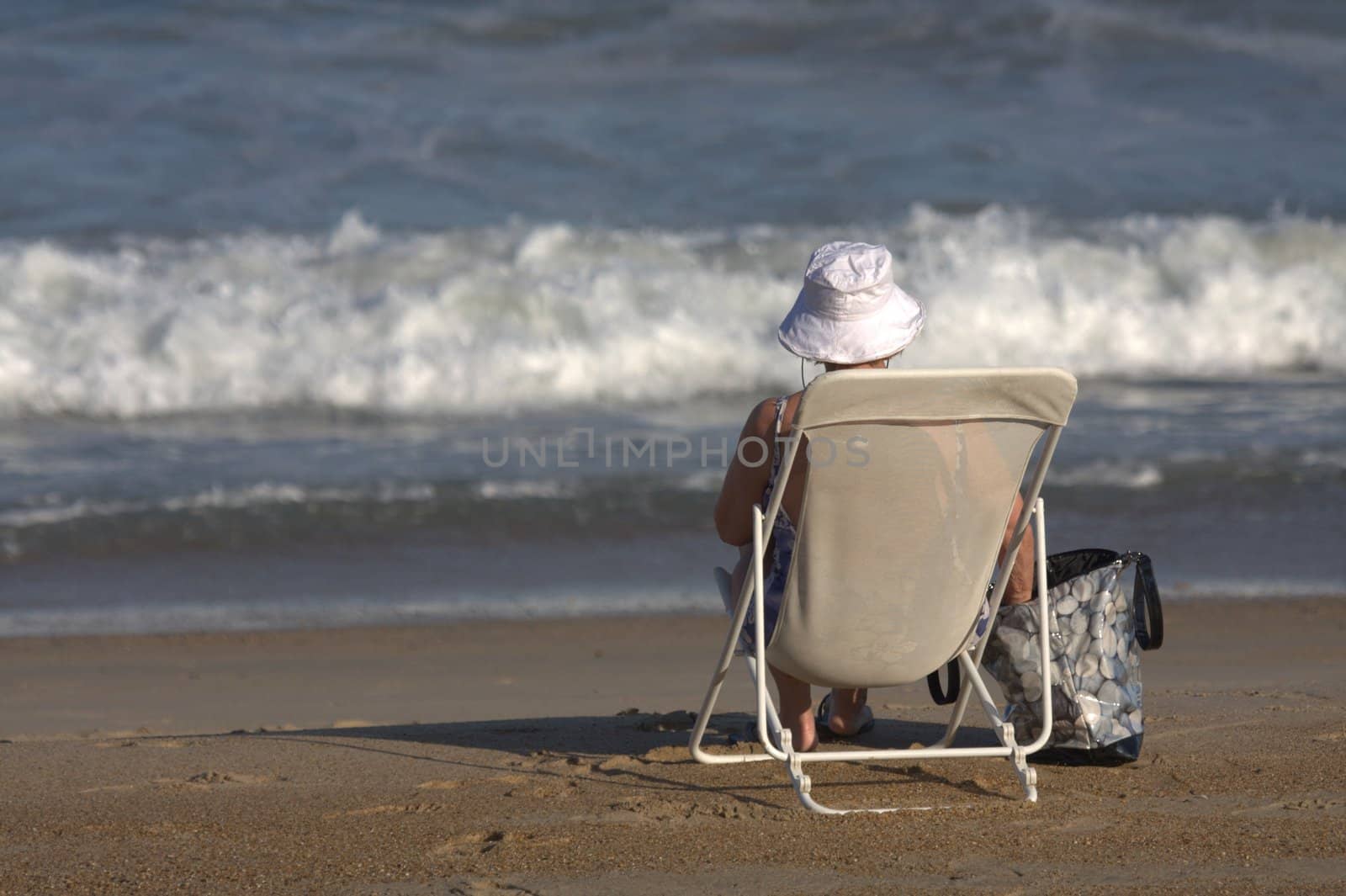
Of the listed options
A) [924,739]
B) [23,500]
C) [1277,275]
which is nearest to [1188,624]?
[924,739]

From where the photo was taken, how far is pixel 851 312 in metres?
3.31

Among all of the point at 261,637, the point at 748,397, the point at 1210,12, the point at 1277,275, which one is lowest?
the point at 261,637

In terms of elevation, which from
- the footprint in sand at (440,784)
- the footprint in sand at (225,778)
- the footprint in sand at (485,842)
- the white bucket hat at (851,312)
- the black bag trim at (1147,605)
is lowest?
the footprint in sand at (225,778)

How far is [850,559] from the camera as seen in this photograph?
10.6 feet

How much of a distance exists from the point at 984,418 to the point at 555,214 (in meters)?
11.2

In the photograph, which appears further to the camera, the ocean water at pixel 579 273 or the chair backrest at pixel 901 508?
the ocean water at pixel 579 273

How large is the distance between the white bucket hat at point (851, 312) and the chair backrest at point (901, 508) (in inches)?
10.9

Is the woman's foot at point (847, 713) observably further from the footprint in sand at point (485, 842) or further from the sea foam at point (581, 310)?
the sea foam at point (581, 310)

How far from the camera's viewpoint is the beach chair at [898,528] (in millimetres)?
3045

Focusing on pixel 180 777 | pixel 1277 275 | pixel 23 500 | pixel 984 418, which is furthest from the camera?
pixel 1277 275

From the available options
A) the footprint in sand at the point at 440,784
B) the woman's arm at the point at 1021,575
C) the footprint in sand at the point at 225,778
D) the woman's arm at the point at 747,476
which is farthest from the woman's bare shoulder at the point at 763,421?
the footprint in sand at the point at 225,778

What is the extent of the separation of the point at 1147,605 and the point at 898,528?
0.84 metres

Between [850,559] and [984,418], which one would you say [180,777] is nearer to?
[850,559]

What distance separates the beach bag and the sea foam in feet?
21.0
